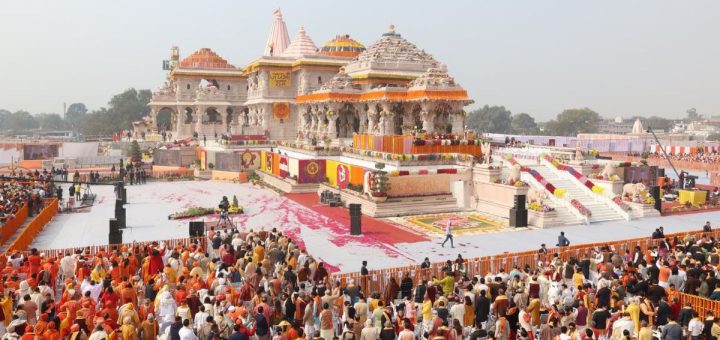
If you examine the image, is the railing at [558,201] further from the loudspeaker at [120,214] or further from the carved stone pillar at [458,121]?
the loudspeaker at [120,214]

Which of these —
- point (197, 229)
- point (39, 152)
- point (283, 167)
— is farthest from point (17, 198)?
point (39, 152)

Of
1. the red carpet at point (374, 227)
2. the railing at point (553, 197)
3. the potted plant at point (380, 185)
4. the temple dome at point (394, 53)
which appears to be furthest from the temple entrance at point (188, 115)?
the railing at point (553, 197)

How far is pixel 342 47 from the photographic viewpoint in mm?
60312

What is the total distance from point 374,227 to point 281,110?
35.5m

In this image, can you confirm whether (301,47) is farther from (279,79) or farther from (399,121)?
(399,121)

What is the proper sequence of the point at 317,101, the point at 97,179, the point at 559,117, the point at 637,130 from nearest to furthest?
the point at 97,179 → the point at 317,101 → the point at 637,130 → the point at 559,117

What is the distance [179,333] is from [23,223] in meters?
17.3

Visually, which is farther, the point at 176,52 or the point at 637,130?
the point at 637,130

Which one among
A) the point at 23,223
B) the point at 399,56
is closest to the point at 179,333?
the point at 23,223

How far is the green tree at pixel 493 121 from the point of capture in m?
136

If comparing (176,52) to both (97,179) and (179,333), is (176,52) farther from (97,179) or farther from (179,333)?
(179,333)

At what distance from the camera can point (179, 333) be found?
10.3 meters

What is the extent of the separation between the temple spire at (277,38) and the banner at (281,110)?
11926 mm

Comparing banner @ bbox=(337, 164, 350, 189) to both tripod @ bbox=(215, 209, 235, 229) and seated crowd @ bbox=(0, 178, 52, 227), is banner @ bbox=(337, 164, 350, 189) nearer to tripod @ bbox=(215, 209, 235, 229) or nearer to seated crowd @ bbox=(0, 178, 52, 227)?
tripod @ bbox=(215, 209, 235, 229)
